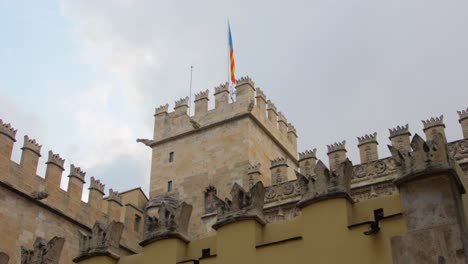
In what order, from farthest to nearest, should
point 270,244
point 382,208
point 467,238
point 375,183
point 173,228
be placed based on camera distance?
point 375,183 < point 173,228 < point 270,244 < point 382,208 < point 467,238

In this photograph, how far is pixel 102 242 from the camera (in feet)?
34.6

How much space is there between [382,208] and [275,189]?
13.3 m

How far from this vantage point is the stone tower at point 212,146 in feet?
83.9

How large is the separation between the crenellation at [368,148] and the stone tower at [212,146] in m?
4.93

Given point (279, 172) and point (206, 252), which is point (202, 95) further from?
point (206, 252)

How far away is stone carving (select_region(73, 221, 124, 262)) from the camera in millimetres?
10445

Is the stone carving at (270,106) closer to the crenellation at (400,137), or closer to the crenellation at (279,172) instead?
the crenellation at (279,172)

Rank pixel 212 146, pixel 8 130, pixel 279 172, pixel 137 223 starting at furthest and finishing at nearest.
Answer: pixel 212 146
pixel 137 223
pixel 279 172
pixel 8 130

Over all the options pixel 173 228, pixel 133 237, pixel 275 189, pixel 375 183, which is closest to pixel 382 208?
pixel 173 228

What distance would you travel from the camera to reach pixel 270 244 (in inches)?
339

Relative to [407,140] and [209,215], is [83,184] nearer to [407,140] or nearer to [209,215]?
[209,215]

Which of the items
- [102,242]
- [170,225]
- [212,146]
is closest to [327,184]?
[170,225]

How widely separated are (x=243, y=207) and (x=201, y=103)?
62.8 ft

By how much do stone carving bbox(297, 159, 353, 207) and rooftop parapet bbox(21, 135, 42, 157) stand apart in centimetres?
1236
